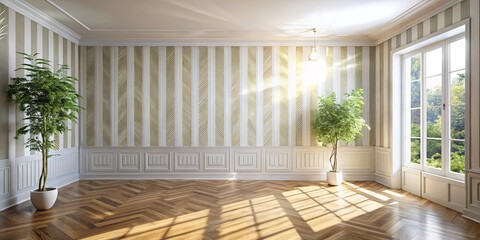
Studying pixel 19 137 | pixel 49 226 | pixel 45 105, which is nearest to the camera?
pixel 49 226

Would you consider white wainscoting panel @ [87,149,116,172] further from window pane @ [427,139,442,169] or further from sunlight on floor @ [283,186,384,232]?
window pane @ [427,139,442,169]

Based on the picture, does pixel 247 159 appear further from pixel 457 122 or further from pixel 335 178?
pixel 457 122

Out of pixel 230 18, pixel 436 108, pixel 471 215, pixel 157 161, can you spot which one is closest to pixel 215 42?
pixel 230 18

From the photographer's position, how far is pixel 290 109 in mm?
6586

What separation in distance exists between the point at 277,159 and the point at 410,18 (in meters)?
3.58

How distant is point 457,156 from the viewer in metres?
4.39

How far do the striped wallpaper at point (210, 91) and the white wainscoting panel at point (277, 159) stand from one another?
0.17 meters

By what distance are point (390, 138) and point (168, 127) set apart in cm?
452

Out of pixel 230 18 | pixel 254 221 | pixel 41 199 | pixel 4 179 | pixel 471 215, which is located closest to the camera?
pixel 254 221

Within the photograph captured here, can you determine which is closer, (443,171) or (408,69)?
(443,171)

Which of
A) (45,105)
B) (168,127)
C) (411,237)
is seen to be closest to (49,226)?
(45,105)

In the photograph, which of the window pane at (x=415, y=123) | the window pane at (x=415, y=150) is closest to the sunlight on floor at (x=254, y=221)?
the window pane at (x=415, y=150)

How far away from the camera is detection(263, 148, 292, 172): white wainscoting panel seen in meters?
6.55

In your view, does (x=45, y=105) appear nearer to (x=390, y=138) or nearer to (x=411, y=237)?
(x=411, y=237)
